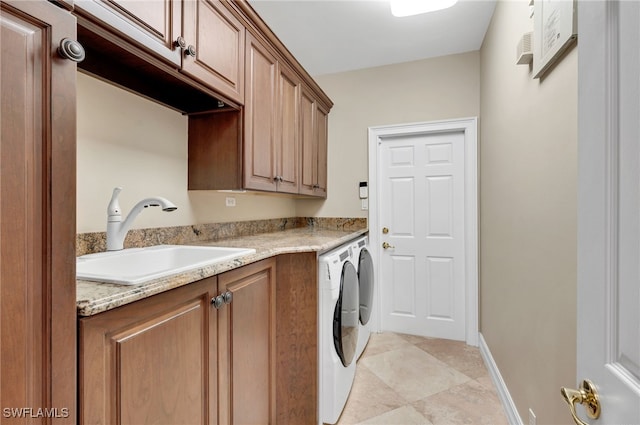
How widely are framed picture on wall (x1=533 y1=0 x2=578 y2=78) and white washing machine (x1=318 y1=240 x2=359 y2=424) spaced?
1.27 m

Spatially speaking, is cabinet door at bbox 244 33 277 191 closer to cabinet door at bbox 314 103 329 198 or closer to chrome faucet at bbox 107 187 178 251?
chrome faucet at bbox 107 187 178 251

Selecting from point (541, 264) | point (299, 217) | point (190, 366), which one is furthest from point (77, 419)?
point (299, 217)

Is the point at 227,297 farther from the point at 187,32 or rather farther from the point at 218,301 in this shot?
the point at 187,32

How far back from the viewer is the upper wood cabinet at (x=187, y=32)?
0.97 meters

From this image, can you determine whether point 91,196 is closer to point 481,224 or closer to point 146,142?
point 146,142

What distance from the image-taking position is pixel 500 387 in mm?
1846

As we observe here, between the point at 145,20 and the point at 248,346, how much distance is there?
1.31 metres

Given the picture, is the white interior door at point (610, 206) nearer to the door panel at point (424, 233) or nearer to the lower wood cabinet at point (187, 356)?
the lower wood cabinet at point (187, 356)

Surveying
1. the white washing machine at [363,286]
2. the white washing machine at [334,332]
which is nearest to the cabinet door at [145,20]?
the white washing machine at [334,332]

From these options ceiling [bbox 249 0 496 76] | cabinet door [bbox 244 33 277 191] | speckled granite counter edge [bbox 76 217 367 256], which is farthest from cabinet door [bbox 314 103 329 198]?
cabinet door [bbox 244 33 277 191]

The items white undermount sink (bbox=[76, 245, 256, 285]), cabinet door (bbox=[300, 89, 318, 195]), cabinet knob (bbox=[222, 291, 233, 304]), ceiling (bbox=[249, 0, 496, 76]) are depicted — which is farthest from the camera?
cabinet door (bbox=[300, 89, 318, 195])

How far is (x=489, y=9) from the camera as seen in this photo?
2.05 m

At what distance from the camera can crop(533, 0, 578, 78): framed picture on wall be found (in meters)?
0.95

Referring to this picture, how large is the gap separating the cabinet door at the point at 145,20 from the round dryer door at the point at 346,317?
1401 mm
